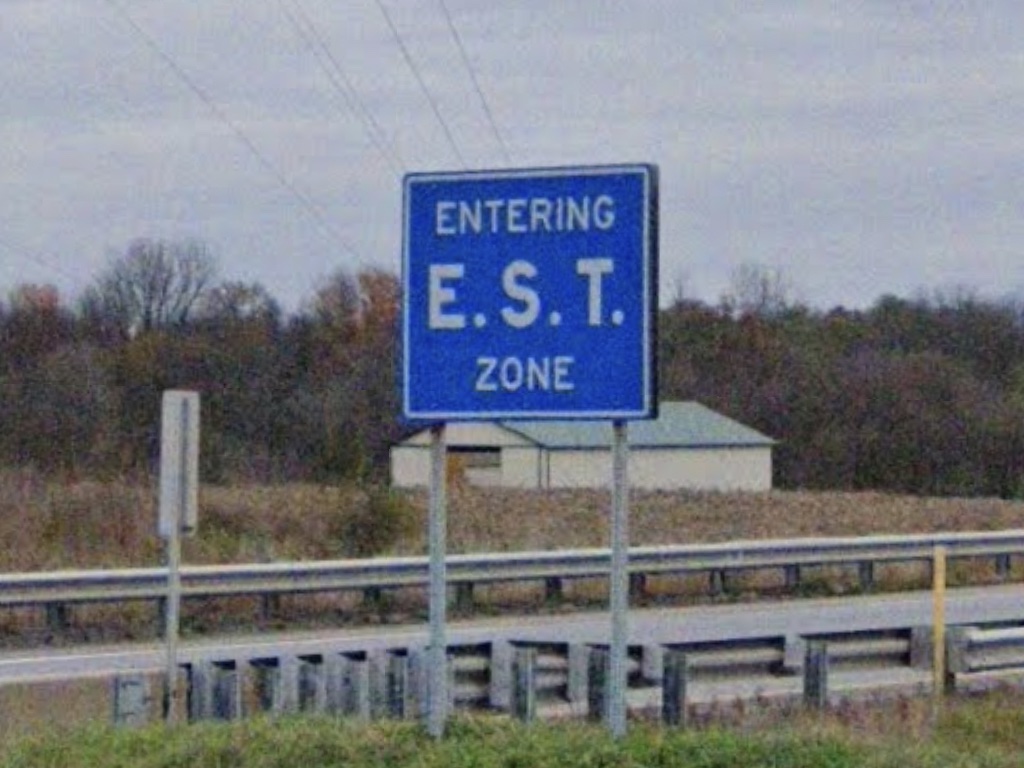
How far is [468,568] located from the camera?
30.6 metres

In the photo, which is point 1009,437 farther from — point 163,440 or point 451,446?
point 163,440

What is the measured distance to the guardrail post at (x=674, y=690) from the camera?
15.8 m

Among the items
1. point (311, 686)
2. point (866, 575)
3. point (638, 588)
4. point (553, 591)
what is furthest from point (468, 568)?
point (311, 686)

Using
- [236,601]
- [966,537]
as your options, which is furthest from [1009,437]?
[236,601]

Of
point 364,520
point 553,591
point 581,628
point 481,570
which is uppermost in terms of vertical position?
point 364,520

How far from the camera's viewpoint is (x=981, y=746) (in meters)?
14.6

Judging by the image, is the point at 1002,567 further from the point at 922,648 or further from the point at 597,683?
the point at 597,683

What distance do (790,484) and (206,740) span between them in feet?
222

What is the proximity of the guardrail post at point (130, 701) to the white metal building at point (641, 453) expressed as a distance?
2067 inches

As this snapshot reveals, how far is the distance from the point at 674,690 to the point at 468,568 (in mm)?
14751

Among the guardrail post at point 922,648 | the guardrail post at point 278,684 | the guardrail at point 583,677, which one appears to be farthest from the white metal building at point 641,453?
the guardrail post at point 278,684

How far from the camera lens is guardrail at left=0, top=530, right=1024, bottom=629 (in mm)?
27422

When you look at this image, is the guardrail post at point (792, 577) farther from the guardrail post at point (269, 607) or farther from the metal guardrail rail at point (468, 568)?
the guardrail post at point (269, 607)

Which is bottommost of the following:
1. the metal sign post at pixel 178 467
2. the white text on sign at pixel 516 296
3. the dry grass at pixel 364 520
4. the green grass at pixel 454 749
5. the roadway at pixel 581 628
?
the roadway at pixel 581 628
